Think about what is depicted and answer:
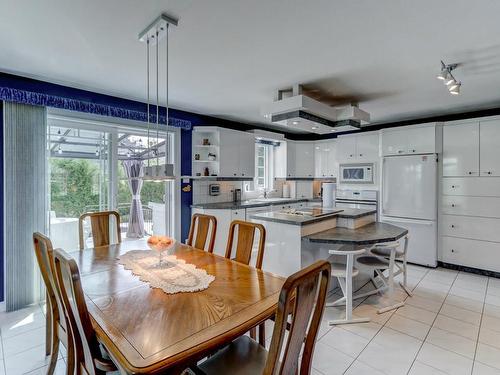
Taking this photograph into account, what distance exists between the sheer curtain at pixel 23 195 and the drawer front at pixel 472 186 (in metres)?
5.42

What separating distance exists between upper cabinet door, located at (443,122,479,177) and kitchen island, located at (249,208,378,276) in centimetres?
179

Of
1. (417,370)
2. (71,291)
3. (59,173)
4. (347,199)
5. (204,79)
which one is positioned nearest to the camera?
(71,291)

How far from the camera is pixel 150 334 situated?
1172mm

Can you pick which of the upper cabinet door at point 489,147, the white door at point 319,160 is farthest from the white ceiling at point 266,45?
the white door at point 319,160

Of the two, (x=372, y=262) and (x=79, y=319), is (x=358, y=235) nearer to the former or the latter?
(x=372, y=262)

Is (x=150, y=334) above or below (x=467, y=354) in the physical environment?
above

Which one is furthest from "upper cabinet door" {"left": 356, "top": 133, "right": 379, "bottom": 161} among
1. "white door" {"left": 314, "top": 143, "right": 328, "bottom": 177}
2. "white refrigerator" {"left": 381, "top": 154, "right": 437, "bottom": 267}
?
"white door" {"left": 314, "top": 143, "right": 328, "bottom": 177}

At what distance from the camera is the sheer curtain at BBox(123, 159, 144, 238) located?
3.88 metres

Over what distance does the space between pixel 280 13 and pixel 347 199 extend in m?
4.05

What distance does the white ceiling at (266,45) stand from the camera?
5.73 ft

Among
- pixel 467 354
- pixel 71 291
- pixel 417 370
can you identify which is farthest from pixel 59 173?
pixel 467 354

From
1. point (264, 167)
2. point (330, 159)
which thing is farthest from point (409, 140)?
point (264, 167)

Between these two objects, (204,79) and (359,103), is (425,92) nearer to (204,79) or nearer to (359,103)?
(359,103)

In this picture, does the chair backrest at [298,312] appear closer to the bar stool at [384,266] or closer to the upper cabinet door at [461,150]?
the bar stool at [384,266]
